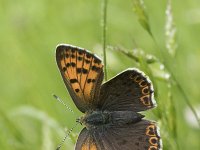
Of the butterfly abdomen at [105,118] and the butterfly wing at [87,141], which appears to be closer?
the butterfly wing at [87,141]

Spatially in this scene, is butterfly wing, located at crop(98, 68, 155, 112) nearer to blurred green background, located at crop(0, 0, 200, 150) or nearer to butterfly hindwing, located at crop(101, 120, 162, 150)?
butterfly hindwing, located at crop(101, 120, 162, 150)

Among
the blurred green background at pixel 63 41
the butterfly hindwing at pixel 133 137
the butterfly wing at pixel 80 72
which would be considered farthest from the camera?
the blurred green background at pixel 63 41

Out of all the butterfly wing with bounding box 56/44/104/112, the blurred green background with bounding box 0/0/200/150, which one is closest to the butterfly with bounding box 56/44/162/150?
the butterfly wing with bounding box 56/44/104/112

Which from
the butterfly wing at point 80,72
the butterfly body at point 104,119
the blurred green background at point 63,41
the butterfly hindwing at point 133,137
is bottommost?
the butterfly hindwing at point 133,137

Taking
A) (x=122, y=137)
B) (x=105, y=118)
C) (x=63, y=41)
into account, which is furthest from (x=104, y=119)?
(x=63, y=41)

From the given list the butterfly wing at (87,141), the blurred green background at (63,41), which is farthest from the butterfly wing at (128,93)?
the blurred green background at (63,41)

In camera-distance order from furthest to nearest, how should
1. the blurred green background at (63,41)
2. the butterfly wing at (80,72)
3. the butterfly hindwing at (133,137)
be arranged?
1. the blurred green background at (63,41)
2. the butterfly wing at (80,72)
3. the butterfly hindwing at (133,137)

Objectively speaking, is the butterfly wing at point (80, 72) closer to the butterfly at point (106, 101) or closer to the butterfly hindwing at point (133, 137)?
the butterfly at point (106, 101)

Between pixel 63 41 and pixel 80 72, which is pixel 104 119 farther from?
pixel 63 41
